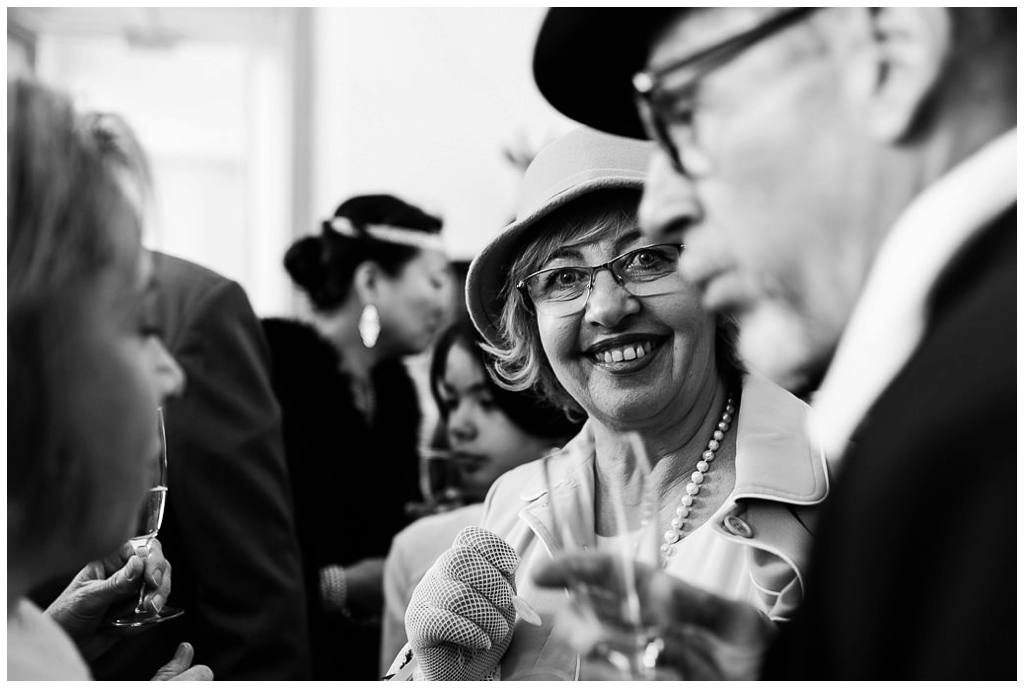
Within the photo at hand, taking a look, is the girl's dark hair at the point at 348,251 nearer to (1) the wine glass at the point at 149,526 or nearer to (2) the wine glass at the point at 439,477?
(2) the wine glass at the point at 439,477

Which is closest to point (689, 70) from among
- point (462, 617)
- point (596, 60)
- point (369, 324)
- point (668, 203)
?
point (668, 203)

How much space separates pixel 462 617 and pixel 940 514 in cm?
76

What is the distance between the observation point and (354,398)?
8.62 feet

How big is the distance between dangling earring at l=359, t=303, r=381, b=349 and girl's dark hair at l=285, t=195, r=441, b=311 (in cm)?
7

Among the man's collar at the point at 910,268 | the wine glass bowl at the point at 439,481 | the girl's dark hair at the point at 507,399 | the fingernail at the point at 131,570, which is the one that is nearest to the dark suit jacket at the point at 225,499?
the fingernail at the point at 131,570

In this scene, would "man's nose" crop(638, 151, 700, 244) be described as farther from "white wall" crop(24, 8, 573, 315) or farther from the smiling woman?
"white wall" crop(24, 8, 573, 315)

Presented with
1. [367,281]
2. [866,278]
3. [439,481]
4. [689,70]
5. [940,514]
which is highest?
[689,70]

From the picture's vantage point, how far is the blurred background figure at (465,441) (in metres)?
2.22

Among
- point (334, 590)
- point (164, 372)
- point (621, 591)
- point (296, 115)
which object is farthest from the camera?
point (296, 115)

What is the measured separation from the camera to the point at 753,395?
1497 millimetres

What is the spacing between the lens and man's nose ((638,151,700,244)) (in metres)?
1.05

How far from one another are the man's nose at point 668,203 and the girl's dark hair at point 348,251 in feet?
6.55

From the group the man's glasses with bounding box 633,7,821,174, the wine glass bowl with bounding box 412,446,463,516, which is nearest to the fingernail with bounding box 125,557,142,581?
the man's glasses with bounding box 633,7,821,174

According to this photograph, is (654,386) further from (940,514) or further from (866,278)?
(940,514)
